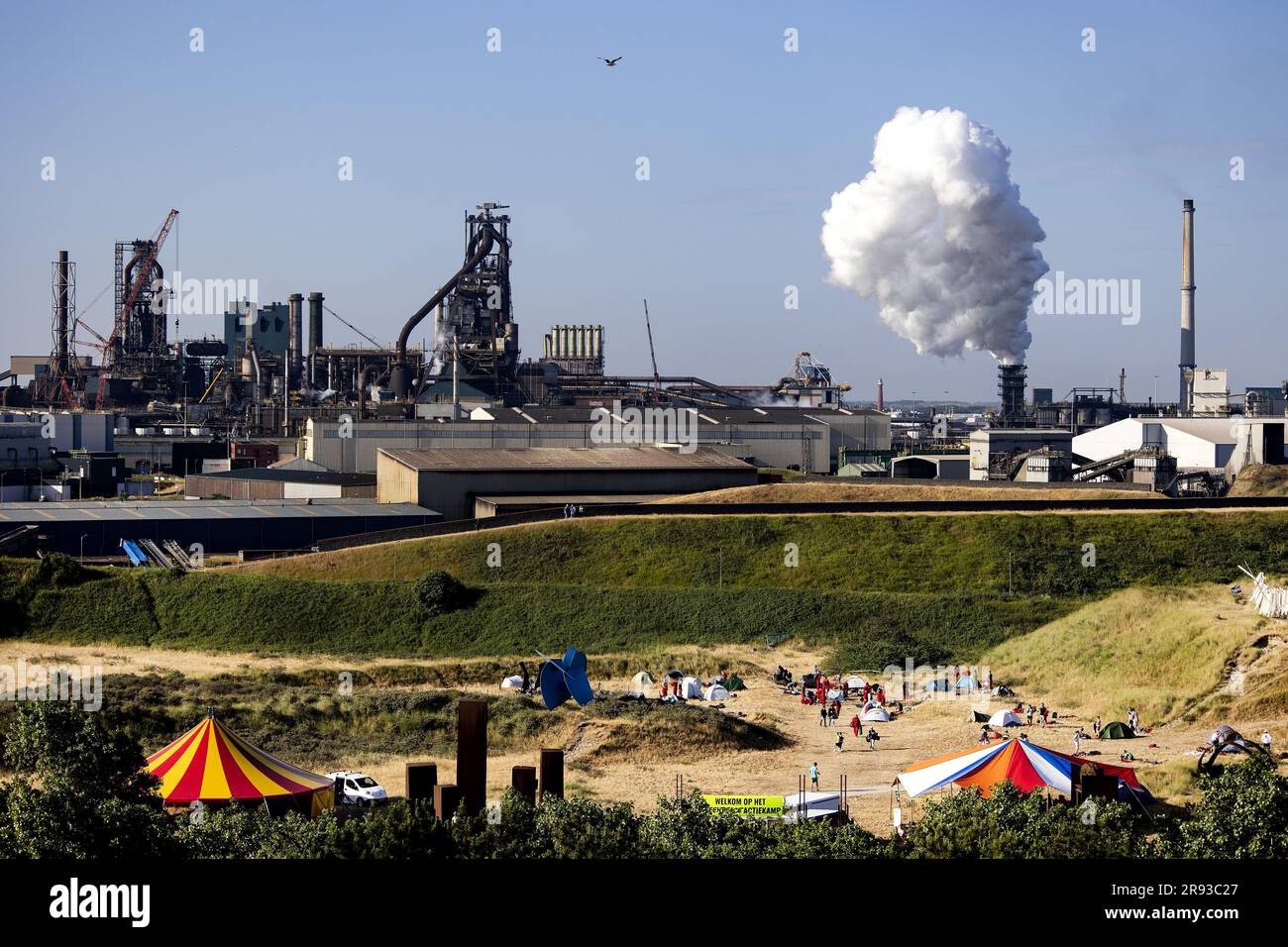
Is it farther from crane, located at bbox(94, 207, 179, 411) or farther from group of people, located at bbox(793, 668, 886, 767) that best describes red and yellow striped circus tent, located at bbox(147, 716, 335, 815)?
crane, located at bbox(94, 207, 179, 411)

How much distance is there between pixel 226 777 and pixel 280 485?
51.2m

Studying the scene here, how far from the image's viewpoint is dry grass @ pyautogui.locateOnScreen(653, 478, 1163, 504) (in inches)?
2569

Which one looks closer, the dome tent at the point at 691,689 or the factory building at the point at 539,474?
the dome tent at the point at 691,689

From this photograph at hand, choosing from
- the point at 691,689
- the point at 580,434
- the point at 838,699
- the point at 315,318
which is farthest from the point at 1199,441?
the point at 315,318

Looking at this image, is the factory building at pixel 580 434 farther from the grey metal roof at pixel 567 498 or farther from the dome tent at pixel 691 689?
the dome tent at pixel 691 689

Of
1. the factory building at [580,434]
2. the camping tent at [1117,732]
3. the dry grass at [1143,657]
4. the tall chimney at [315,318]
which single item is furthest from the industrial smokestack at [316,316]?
the camping tent at [1117,732]

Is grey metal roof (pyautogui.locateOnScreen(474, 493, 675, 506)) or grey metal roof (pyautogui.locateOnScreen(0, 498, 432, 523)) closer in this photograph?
grey metal roof (pyautogui.locateOnScreen(0, 498, 432, 523))

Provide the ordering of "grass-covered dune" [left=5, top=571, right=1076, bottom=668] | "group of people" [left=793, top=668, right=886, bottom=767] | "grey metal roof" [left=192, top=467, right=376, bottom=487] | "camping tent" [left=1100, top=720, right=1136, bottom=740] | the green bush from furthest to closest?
"grey metal roof" [left=192, top=467, right=376, bottom=487], the green bush, "grass-covered dune" [left=5, top=571, right=1076, bottom=668], "group of people" [left=793, top=668, right=886, bottom=767], "camping tent" [left=1100, top=720, right=1136, bottom=740]

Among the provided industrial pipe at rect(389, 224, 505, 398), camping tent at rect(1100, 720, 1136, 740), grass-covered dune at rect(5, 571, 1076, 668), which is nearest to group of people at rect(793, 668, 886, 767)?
grass-covered dune at rect(5, 571, 1076, 668)

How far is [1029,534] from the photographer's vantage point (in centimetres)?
5712

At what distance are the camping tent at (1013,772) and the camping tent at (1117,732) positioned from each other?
6.46 meters

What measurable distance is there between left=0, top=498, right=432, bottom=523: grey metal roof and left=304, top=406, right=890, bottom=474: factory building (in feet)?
55.2

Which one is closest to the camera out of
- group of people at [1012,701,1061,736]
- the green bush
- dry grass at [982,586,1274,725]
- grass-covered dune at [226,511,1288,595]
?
dry grass at [982,586,1274,725]

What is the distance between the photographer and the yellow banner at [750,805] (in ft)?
83.3
